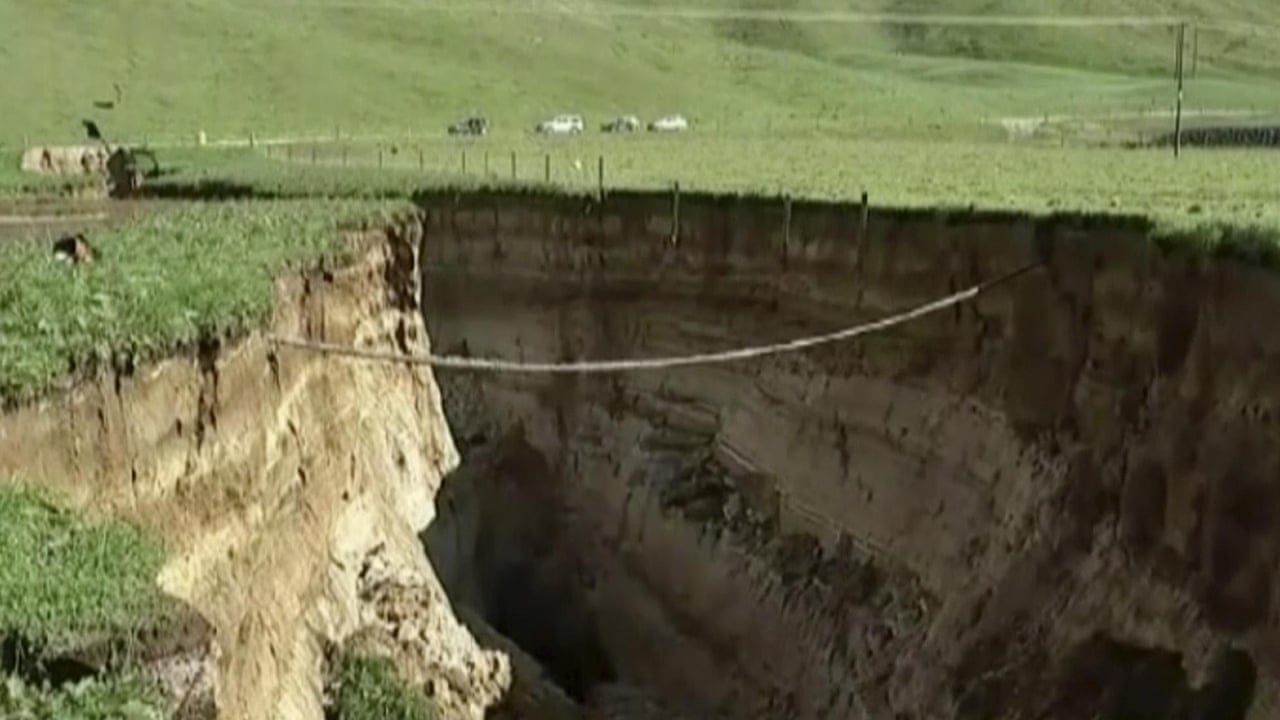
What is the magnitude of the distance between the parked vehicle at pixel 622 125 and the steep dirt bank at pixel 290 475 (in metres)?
42.5

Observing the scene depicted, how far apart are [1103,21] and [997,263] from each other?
106675 millimetres

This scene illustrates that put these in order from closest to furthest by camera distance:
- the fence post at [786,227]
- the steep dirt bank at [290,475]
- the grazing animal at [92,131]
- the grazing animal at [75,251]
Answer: the steep dirt bank at [290,475] → the grazing animal at [75,251] → the fence post at [786,227] → the grazing animal at [92,131]

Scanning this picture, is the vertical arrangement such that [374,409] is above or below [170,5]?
below

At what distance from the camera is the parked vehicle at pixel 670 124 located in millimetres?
73875

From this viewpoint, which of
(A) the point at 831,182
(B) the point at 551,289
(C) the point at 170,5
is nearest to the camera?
(B) the point at 551,289

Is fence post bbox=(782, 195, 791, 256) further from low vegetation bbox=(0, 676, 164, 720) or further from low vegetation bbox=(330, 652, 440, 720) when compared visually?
low vegetation bbox=(0, 676, 164, 720)

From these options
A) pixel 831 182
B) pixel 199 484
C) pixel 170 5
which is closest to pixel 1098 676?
pixel 199 484

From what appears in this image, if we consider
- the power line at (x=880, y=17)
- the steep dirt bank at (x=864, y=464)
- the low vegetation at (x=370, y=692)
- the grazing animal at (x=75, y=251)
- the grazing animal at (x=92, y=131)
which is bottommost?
the low vegetation at (x=370, y=692)

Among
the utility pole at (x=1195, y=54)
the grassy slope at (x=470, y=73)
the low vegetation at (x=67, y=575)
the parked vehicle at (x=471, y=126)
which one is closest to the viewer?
the low vegetation at (x=67, y=575)

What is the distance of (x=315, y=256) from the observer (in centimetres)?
2592

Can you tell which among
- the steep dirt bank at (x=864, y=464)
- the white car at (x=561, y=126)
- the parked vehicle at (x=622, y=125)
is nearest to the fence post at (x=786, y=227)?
the steep dirt bank at (x=864, y=464)

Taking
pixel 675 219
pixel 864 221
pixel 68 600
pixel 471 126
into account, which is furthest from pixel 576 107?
pixel 68 600

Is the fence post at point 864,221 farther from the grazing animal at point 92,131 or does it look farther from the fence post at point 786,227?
the grazing animal at point 92,131

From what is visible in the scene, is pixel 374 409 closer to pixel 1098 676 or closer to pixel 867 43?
pixel 1098 676
